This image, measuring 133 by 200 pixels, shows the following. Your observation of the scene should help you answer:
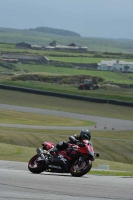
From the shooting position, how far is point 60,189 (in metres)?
12.2

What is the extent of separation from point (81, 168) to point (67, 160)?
1.49 feet

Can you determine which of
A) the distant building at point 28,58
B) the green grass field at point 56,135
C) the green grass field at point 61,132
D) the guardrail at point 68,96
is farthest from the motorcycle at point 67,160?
the distant building at point 28,58

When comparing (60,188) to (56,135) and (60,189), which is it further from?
(56,135)

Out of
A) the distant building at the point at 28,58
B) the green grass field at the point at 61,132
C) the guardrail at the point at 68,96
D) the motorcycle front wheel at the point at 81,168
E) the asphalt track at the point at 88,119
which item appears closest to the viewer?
the motorcycle front wheel at the point at 81,168

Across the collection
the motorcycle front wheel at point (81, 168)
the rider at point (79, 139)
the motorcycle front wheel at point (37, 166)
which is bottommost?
the motorcycle front wheel at point (37, 166)

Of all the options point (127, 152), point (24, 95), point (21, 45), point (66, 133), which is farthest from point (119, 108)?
point (21, 45)

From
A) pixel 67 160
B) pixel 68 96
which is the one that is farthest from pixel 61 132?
pixel 67 160

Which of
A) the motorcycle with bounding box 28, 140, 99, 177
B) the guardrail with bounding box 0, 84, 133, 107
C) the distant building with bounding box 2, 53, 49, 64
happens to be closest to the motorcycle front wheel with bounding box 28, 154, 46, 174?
the motorcycle with bounding box 28, 140, 99, 177

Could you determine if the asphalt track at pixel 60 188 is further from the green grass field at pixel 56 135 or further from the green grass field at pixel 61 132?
the green grass field at pixel 61 132

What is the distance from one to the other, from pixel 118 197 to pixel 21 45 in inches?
6535

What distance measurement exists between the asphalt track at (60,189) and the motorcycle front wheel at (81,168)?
1328 mm

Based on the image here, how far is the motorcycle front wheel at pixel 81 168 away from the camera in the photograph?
51.0 feet

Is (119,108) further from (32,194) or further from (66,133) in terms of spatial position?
(32,194)

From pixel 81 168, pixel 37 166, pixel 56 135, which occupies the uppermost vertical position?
pixel 81 168
